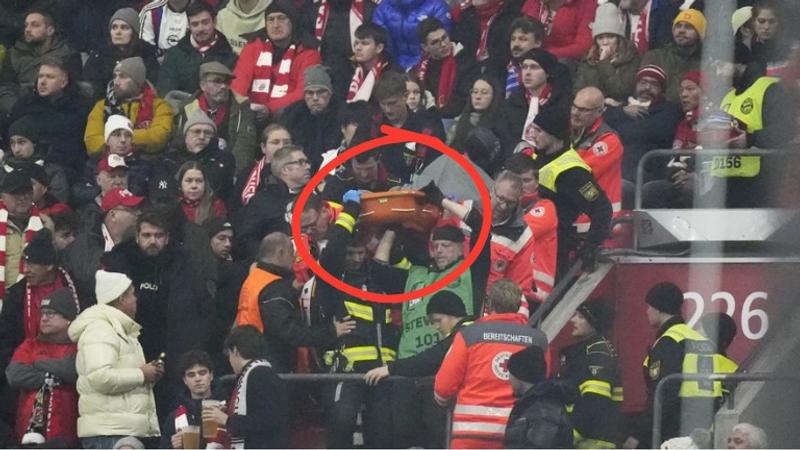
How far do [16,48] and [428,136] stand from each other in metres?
4.07

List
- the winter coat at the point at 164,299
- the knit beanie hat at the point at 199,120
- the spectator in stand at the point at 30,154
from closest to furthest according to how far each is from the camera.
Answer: the winter coat at the point at 164,299, the knit beanie hat at the point at 199,120, the spectator in stand at the point at 30,154

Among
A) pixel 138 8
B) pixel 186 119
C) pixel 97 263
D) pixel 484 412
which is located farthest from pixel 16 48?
pixel 484 412

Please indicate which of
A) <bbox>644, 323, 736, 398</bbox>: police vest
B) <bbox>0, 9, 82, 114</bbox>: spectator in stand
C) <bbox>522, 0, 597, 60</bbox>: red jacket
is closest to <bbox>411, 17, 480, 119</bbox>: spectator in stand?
<bbox>522, 0, 597, 60</bbox>: red jacket

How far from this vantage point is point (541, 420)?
395 inches

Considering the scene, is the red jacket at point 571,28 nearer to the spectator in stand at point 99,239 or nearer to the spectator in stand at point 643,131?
the spectator in stand at point 643,131

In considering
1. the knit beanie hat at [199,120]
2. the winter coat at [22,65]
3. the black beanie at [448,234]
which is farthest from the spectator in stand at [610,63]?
the winter coat at [22,65]

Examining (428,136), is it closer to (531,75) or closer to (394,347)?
(531,75)

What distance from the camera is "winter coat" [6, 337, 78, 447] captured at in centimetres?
1199

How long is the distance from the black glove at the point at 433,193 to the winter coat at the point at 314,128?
127cm

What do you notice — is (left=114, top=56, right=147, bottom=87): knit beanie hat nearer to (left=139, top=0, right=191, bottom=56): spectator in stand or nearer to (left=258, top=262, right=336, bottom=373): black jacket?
(left=139, top=0, right=191, bottom=56): spectator in stand

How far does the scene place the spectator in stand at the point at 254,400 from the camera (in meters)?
10.8

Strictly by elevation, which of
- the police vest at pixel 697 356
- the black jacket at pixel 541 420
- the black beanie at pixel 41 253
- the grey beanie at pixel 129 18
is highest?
the grey beanie at pixel 129 18

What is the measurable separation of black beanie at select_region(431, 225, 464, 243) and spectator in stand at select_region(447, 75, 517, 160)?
148cm

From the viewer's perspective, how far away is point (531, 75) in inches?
516
